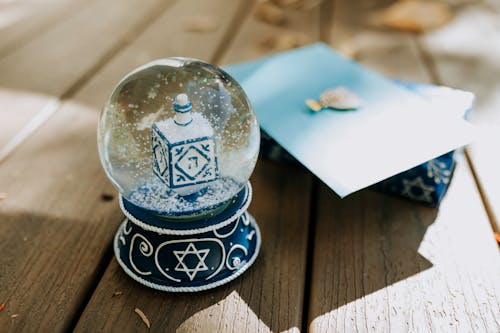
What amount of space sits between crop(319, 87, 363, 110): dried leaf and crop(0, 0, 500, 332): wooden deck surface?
5.4 inches

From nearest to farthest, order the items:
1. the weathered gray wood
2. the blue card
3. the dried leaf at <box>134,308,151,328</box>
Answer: the dried leaf at <box>134,308,151,328</box> < the blue card < the weathered gray wood

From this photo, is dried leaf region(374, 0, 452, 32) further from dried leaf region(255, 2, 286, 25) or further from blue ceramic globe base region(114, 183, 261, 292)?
blue ceramic globe base region(114, 183, 261, 292)

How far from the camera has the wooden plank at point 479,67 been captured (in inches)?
42.5

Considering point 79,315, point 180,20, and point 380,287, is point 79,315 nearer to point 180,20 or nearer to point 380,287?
point 380,287

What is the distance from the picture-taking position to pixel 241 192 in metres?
0.85

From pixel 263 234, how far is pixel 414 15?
3.62 ft

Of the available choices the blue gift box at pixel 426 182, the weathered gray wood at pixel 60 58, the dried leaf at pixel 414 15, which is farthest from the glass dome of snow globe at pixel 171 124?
the dried leaf at pixel 414 15

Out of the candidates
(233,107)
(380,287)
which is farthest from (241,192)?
(380,287)

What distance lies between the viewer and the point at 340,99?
104cm

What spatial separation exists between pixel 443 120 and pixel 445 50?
638mm

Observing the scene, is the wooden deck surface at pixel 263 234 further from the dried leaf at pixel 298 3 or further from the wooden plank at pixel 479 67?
the dried leaf at pixel 298 3

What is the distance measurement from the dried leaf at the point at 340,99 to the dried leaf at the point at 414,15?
72 centimetres

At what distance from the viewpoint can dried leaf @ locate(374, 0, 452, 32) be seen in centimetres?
170

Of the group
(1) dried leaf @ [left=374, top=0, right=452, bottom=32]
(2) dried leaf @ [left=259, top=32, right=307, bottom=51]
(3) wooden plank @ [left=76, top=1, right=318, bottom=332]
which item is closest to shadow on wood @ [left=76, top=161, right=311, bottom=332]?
(3) wooden plank @ [left=76, top=1, right=318, bottom=332]
